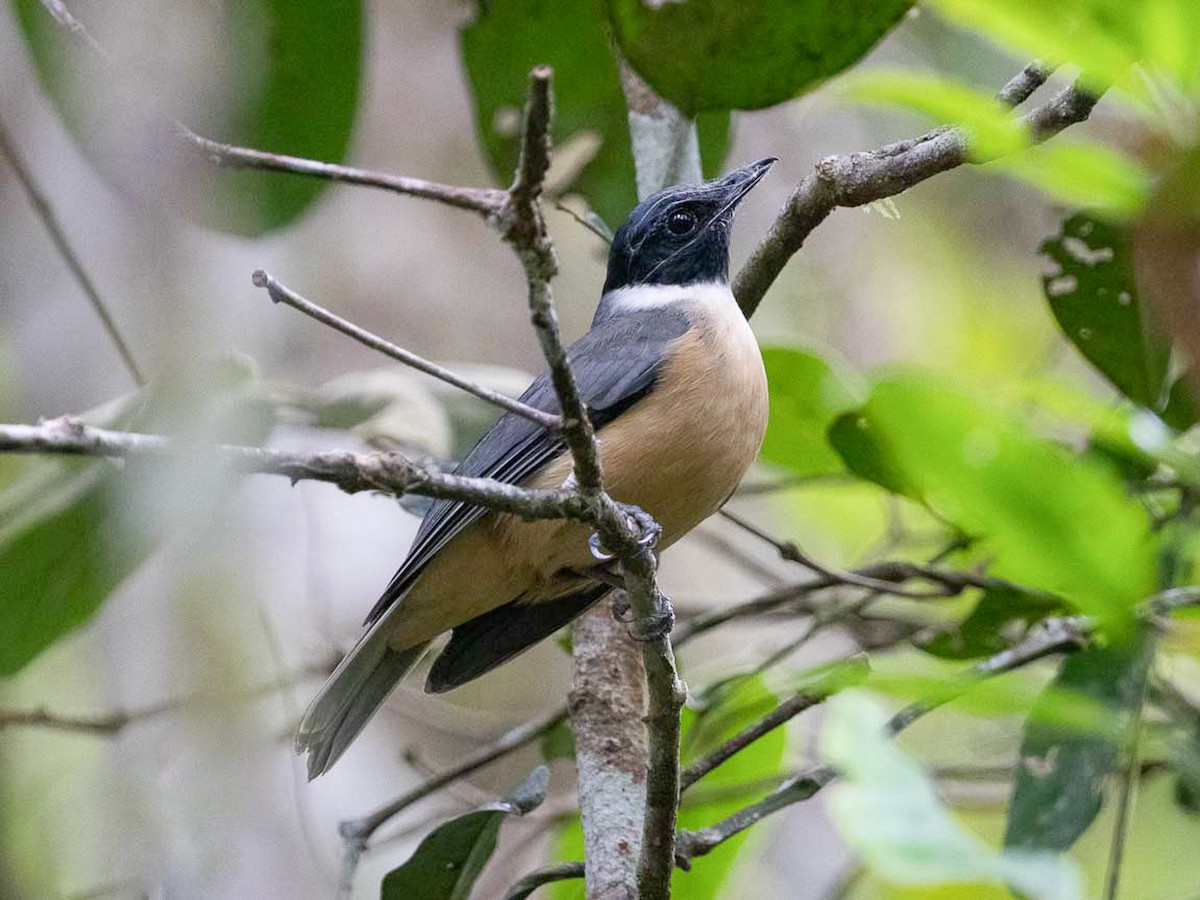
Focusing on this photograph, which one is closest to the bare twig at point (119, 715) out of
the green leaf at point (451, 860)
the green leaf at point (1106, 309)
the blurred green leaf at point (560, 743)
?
the green leaf at point (451, 860)

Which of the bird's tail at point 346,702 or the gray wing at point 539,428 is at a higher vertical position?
the gray wing at point 539,428

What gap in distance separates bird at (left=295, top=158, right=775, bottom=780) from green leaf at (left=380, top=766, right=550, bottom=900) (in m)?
0.48

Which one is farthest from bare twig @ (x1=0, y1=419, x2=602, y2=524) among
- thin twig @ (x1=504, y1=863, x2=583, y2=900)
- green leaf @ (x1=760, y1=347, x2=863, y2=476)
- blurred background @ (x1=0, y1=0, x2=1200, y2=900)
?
green leaf @ (x1=760, y1=347, x2=863, y2=476)

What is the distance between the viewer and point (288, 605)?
225 inches

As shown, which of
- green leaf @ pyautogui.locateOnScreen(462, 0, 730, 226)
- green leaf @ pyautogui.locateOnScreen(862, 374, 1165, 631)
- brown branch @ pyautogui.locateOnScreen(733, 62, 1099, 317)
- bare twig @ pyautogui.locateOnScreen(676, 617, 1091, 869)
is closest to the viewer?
green leaf @ pyautogui.locateOnScreen(862, 374, 1165, 631)

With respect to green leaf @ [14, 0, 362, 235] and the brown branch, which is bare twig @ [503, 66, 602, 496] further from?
green leaf @ [14, 0, 362, 235]

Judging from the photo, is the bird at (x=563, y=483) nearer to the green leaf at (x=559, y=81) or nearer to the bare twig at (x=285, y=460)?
the green leaf at (x=559, y=81)

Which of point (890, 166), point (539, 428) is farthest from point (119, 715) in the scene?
point (890, 166)

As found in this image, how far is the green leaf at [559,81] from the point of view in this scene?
13.1ft

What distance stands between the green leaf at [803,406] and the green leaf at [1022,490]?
192 cm

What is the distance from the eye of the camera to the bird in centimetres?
328

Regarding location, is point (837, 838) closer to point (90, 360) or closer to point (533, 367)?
point (533, 367)

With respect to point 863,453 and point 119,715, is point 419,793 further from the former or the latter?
point 863,453

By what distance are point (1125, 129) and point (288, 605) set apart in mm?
4880
